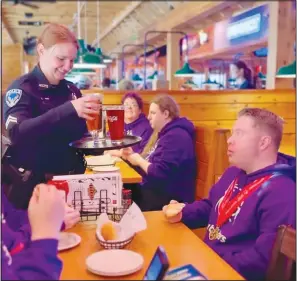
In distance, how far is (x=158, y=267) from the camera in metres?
1.14

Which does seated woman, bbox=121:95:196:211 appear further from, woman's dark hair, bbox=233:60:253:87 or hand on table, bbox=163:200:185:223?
woman's dark hair, bbox=233:60:253:87

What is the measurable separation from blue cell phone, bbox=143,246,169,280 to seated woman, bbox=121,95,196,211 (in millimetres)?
2064

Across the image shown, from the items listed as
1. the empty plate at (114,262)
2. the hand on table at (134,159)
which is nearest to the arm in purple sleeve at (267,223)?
the empty plate at (114,262)

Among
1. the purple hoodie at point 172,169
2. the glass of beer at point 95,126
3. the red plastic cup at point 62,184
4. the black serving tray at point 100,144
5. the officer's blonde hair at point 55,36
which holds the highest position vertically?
the officer's blonde hair at point 55,36

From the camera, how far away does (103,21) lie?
15.3 meters

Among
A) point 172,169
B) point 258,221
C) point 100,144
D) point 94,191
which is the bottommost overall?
point 172,169

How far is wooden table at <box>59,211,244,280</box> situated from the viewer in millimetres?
1287

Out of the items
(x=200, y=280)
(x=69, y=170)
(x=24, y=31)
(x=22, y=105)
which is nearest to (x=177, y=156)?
(x=69, y=170)

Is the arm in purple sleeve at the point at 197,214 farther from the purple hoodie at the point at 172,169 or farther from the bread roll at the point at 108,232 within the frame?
the purple hoodie at the point at 172,169

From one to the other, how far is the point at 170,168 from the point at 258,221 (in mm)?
1614

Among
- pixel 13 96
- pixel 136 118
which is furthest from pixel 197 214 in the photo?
pixel 136 118

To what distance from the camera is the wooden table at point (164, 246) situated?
1287 mm

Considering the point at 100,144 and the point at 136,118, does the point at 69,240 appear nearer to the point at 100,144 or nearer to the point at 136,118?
the point at 100,144

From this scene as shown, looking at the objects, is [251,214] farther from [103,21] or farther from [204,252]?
[103,21]
